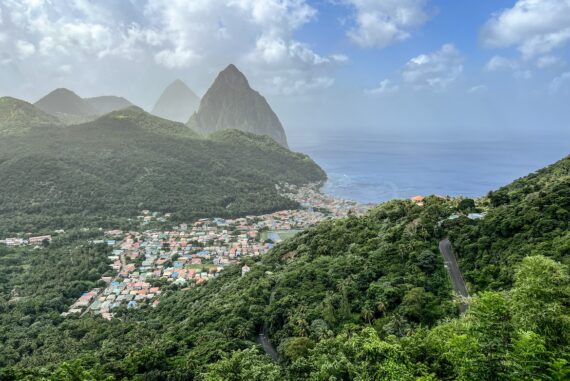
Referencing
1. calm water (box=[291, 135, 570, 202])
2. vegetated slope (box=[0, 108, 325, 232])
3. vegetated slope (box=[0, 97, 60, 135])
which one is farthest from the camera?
vegetated slope (box=[0, 97, 60, 135])

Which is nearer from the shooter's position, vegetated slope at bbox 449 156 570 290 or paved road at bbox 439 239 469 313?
vegetated slope at bbox 449 156 570 290

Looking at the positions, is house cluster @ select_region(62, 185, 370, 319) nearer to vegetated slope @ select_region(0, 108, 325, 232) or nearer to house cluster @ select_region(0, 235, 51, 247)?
vegetated slope @ select_region(0, 108, 325, 232)

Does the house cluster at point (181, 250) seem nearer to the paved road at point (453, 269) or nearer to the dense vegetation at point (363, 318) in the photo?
the dense vegetation at point (363, 318)

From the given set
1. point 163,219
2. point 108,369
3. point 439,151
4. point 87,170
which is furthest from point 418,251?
point 439,151

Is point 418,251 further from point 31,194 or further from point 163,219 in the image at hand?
point 31,194

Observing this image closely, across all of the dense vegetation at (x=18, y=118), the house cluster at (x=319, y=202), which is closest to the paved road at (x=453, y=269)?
the house cluster at (x=319, y=202)

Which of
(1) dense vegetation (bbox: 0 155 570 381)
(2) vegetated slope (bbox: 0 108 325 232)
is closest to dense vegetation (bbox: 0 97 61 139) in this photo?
(2) vegetated slope (bbox: 0 108 325 232)
